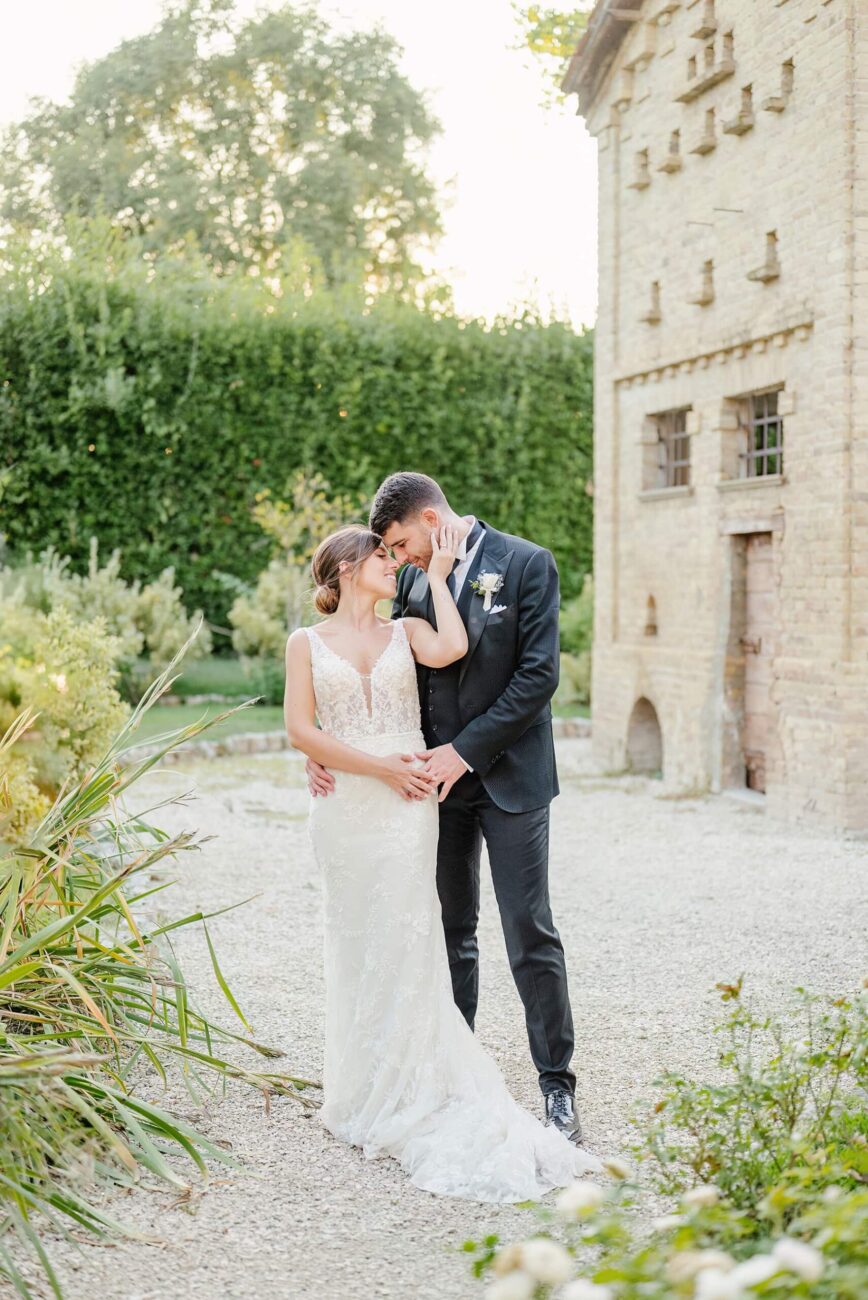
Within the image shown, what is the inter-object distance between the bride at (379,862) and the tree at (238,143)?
2407cm

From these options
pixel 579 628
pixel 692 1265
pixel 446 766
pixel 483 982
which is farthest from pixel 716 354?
pixel 692 1265

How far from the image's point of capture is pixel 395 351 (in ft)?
57.2

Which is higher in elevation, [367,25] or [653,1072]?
[367,25]

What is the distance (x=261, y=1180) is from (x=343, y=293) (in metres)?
15.7

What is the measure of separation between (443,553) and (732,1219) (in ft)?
7.61

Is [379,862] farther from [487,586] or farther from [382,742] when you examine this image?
[487,586]

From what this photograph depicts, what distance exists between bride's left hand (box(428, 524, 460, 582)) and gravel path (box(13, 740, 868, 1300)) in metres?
1.77

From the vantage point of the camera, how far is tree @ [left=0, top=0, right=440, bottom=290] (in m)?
27.7

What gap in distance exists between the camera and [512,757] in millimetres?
4352

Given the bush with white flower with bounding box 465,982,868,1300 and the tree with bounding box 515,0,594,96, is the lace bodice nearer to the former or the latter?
the bush with white flower with bounding box 465,982,868,1300

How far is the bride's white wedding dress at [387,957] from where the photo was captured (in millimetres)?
4125

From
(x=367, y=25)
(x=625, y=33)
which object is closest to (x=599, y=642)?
(x=625, y=33)

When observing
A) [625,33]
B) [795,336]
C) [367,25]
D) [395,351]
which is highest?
[367,25]

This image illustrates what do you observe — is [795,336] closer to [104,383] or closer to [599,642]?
[599,642]
